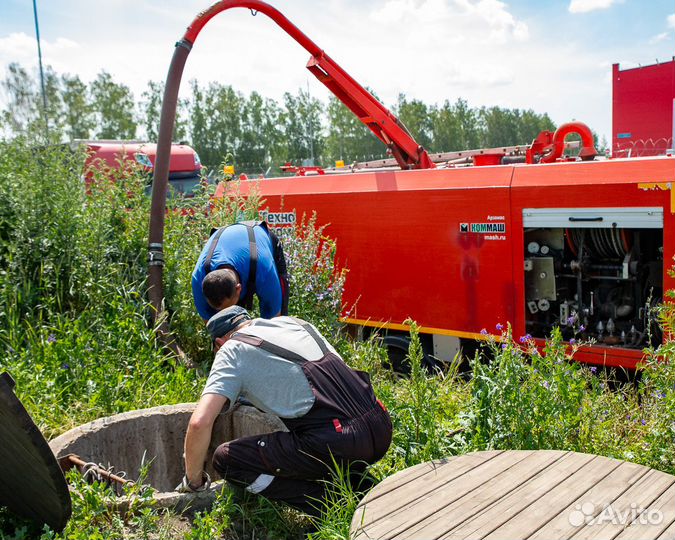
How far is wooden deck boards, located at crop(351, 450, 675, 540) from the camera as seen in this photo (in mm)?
2172

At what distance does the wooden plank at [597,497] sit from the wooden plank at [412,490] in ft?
1.37

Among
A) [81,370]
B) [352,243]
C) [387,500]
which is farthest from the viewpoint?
[352,243]

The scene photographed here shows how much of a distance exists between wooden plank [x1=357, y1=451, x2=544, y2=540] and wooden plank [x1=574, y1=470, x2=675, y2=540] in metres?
0.46

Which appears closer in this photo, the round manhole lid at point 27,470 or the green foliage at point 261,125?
the round manhole lid at point 27,470

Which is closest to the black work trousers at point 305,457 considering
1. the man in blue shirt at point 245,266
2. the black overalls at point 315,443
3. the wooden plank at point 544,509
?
the black overalls at point 315,443

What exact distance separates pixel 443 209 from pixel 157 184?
2.33 m

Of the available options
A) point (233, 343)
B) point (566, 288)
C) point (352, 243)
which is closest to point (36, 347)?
point (233, 343)

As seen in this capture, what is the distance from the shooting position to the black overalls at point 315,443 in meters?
2.90

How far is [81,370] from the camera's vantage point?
4168mm

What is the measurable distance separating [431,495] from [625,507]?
666 mm

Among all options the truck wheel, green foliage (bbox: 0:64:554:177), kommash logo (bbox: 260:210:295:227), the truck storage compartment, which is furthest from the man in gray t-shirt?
green foliage (bbox: 0:64:554:177)

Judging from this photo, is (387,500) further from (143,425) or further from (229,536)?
(143,425)

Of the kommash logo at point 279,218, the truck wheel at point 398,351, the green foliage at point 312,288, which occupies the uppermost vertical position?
the kommash logo at point 279,218

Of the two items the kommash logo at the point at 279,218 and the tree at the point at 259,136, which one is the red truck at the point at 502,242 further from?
the tree at the point at 259,136
